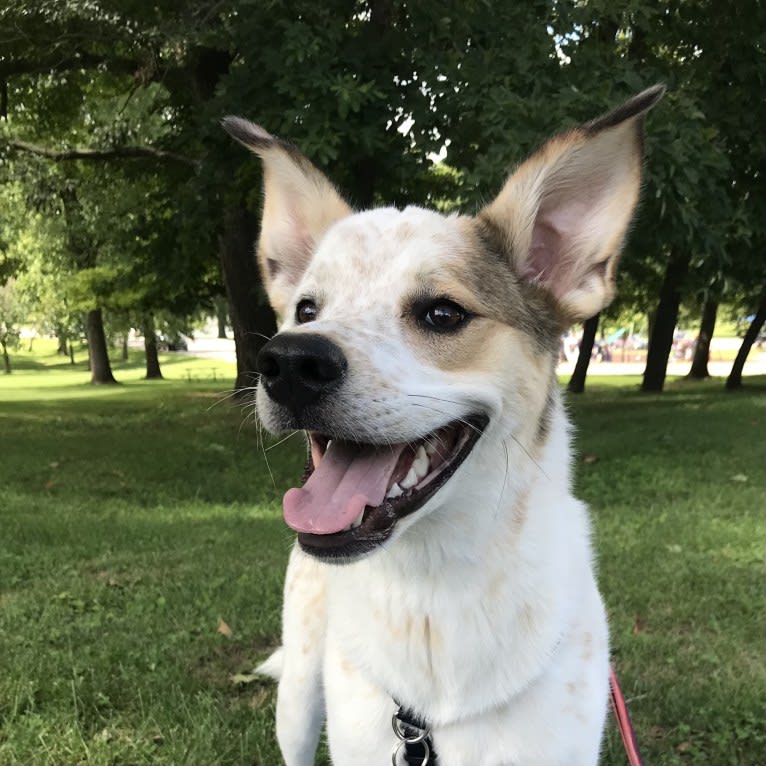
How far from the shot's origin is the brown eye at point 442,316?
2.37 m

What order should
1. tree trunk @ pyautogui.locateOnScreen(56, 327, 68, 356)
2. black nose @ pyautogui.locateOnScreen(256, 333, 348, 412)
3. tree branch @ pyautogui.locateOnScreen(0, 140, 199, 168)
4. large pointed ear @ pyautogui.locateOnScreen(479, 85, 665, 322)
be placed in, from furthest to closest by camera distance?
tree trunk @ pyautogui.locateOnScreen(56, 327, 68, 356), tree branch @ pyautogui.locateOnScreen(0, 140, 199, 168), large pointed ear @ pyautogui.locateOnScreen(479, 85, 665, 322), black nose @ pyautogui.locateOnScreen(256, 333, 348, 412)

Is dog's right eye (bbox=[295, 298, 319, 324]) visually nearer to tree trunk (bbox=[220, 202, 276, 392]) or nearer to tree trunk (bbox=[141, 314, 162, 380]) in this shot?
tree trunk (bbox=[220, 202, 276, 392])

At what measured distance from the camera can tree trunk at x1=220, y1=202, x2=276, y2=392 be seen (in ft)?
47.4

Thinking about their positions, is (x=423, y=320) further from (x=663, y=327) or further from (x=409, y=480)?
(x=663, y=327)

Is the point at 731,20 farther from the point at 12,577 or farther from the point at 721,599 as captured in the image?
the point at 12,577

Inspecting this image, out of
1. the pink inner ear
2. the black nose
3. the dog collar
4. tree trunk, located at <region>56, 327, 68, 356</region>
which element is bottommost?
tree trunk, located at <region>56, 327, 68, 356</region>

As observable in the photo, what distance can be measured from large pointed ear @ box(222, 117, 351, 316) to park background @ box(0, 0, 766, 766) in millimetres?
613

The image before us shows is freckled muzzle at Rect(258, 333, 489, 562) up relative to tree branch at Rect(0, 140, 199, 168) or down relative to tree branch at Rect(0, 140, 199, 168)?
down

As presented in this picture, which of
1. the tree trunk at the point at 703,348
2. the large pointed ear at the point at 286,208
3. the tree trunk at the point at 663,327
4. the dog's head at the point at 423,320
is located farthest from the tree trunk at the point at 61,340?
the dog's head at the point at 423,320

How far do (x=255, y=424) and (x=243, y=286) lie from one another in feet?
39.3

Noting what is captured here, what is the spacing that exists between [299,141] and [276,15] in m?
1.99

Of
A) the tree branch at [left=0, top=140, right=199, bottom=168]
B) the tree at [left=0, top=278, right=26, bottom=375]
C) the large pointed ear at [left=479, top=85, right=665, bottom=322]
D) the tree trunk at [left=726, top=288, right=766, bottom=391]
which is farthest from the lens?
the tree at [left=0, top=278, right=26, bottom=375]

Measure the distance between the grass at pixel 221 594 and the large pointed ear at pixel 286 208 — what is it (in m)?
0.63

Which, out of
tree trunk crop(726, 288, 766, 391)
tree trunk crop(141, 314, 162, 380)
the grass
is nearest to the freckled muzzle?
the grass
